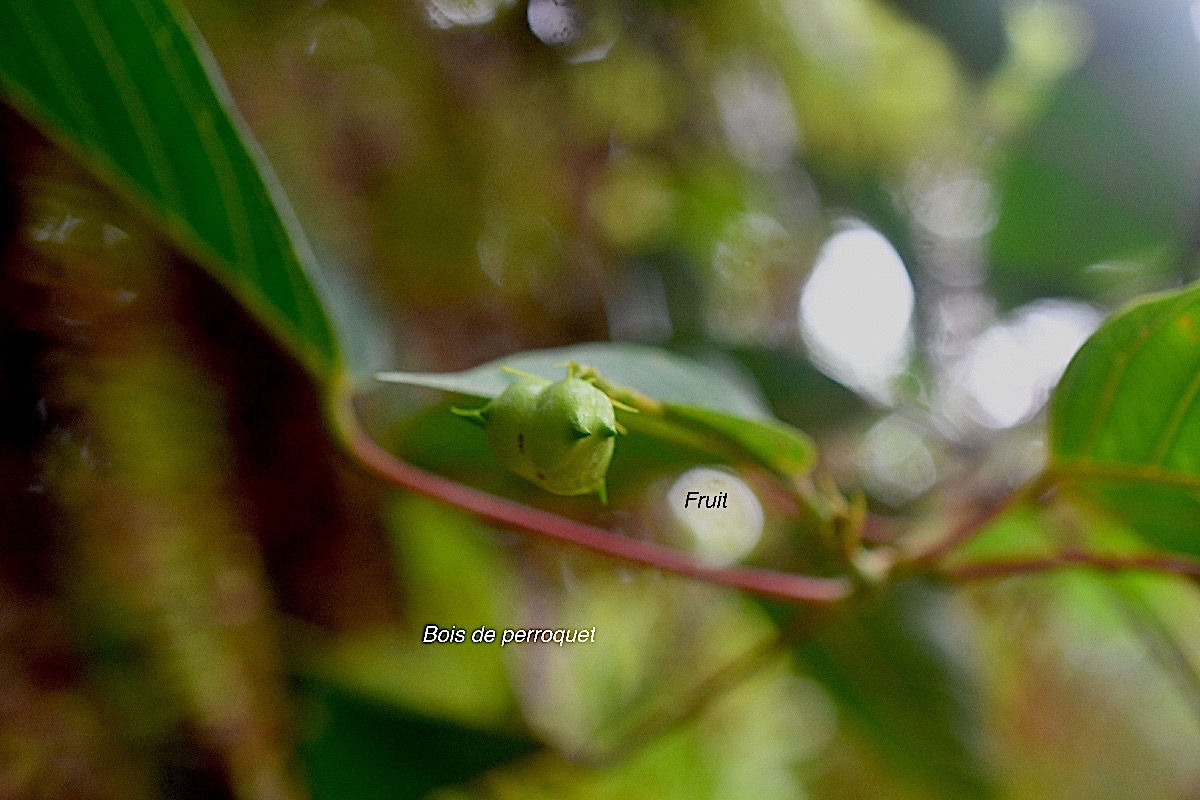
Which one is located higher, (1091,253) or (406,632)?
(1091,253)

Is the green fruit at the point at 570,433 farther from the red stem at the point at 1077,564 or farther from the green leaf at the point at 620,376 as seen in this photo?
the red stem at the point at 1077,564

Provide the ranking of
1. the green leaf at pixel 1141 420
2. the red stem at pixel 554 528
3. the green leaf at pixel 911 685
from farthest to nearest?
1. the green leaf at pixel 911 685
2. the red stem at pixel 554 528
3. the green leaf at pixel 1141 420

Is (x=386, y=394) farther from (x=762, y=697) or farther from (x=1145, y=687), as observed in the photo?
(x=1145, y=687)

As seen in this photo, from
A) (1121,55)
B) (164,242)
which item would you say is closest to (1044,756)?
(1121,55)

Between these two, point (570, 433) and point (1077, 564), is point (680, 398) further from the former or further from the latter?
point (1077, 564)

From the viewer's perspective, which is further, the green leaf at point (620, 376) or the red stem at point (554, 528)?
the red stem at point (554, 528)

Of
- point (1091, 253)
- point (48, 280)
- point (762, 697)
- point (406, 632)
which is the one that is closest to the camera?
point (48, 280)

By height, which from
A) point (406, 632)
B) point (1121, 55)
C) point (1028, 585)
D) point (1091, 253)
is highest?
point (1121, 55)

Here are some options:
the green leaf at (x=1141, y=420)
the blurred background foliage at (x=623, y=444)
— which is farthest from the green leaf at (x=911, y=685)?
the green leaf at (x=1141, y=420)
